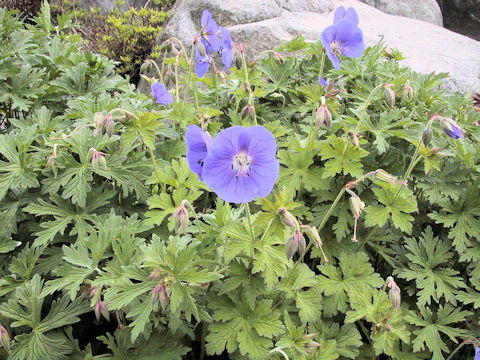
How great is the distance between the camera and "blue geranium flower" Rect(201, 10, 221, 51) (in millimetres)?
2153

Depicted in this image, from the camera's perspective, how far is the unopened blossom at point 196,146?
1.31 metres

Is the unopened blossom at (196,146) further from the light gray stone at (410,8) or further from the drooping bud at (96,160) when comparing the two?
the light gray stone at (410,8)

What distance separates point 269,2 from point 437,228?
3243 mm

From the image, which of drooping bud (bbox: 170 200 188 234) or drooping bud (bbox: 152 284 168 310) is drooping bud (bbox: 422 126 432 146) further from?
drooping bud (bbox: 152 284 168 310)

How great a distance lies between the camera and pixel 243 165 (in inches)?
51.2

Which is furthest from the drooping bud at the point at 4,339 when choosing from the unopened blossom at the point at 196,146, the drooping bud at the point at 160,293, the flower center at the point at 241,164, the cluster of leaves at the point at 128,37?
the cluster of leaves at the point at 128,37

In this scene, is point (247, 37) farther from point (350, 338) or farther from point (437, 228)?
point (350, 338)

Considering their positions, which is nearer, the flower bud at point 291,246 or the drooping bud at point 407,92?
the flower bud at point 291,246

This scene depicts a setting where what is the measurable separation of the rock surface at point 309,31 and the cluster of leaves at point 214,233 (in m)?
1.52

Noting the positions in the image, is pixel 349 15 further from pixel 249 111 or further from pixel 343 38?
pixel 249 111

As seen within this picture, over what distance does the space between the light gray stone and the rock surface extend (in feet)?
4.27

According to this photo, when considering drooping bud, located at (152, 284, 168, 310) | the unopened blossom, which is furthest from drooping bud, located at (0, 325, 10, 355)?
the unopened blossom

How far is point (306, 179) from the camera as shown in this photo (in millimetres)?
1990

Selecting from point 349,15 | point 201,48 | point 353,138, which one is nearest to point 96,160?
point 201,48
